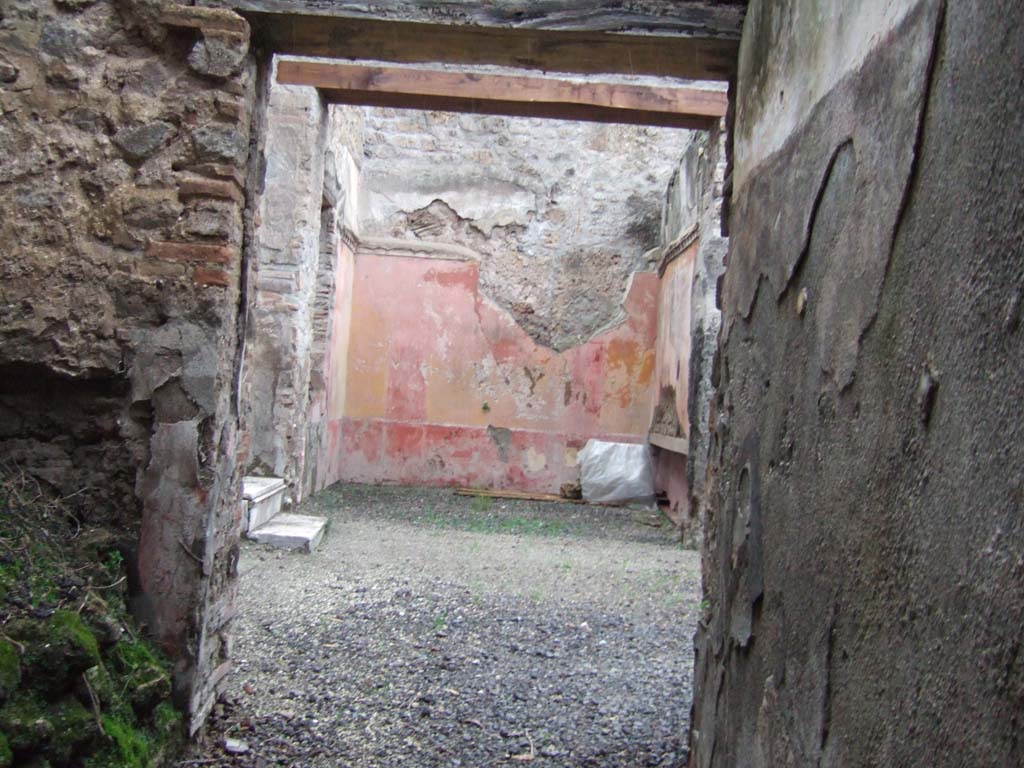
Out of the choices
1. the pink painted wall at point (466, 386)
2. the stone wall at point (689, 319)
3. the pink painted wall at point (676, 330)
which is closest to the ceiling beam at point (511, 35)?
the stone wall at point (689, 319)

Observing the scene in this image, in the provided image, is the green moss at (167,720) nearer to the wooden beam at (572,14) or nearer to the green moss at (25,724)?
the green moss at (25,724)

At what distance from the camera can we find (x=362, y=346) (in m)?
9.20

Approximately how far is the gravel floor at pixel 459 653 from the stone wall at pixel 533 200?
371 centimetres

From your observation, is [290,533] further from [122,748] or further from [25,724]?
[25,724]

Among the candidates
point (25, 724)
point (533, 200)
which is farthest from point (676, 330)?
point (25, 724)

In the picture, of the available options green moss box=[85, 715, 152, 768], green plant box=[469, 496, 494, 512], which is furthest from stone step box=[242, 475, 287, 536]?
green moss box=[85, 715, 152, 768]

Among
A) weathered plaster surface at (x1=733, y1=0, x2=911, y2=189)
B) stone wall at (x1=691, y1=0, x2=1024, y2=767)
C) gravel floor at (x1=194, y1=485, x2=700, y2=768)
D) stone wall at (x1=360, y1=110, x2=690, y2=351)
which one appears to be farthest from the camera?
stone wall at (x1=360, y1=110, x2=690, y2=351)

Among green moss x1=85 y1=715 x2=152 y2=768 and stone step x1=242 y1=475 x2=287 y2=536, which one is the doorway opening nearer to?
stone step x1=242 y1=475 x2=287 y2=536

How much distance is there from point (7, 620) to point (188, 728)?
705mm

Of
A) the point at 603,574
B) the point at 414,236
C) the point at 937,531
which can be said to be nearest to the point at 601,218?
the point at 414,236

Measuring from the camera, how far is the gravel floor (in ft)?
9.27

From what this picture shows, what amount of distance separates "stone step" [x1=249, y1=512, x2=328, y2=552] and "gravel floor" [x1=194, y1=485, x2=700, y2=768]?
0.11 metres

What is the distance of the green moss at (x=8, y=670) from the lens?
187 centimetres

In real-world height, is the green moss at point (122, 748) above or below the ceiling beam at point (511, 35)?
below
